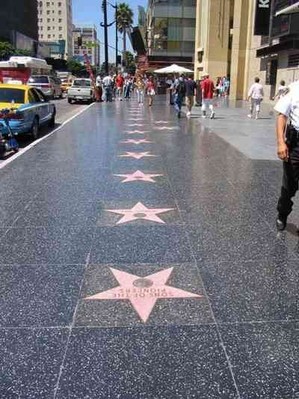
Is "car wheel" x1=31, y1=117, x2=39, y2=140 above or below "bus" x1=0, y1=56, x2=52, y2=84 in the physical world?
below

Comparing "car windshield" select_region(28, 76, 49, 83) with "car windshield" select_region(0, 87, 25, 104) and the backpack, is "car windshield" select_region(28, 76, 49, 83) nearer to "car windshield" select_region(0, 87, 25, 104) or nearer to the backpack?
the backpack

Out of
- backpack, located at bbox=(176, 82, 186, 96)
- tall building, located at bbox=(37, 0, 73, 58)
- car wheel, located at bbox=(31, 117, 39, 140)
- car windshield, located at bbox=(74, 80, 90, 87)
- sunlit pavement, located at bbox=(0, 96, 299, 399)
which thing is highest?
tall building, located at bbox=(37, 0, 73, 58)

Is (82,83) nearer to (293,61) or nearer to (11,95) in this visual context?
(293,61)

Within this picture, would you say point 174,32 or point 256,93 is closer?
point 256,93

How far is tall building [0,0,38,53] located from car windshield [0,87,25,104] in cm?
7346

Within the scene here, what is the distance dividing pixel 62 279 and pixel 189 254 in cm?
135

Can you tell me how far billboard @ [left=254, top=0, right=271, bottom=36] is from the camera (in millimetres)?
30000

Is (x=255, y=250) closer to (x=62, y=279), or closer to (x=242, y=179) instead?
(x=62, y=279)

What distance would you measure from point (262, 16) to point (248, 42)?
7.64 meters

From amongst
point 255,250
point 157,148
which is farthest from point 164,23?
point 255,250

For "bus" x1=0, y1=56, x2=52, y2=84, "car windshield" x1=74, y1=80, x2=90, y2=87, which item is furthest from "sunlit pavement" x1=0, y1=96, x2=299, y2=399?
"bus" x1=0, y1=56, x2=52, y2=84

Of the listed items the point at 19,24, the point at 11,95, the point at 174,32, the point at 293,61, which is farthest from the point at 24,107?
the point at 19,24

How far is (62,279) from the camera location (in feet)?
15.3

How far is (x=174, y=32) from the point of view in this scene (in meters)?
59.9
